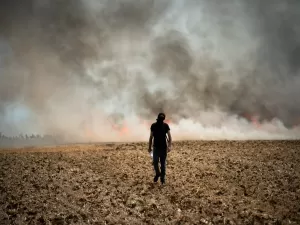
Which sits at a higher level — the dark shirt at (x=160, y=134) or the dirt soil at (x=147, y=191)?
the dark shirt at (x=160, y=134)

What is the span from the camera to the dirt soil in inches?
383

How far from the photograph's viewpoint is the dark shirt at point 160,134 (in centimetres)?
1240

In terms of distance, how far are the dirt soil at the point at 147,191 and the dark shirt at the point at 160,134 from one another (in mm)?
1929

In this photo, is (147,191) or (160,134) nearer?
(147,191)

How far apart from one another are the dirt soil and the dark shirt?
1929 millimetres

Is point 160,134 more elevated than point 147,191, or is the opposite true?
point 160,134

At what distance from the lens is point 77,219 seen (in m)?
9.61

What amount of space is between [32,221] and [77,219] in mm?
1410

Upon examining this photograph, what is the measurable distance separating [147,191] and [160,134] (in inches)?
96.6

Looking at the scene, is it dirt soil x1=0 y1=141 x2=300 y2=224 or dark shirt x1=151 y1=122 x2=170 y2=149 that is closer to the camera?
dirt soil x1=0 y1=141 x2=300 y2=224

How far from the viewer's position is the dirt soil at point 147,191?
9.72 meters

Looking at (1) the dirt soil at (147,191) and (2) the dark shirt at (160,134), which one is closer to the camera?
(1) the dirt soil at (147,191)

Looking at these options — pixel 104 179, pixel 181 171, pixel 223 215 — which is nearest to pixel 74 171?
pixel 104 179

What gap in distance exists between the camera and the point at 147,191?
12258mm
